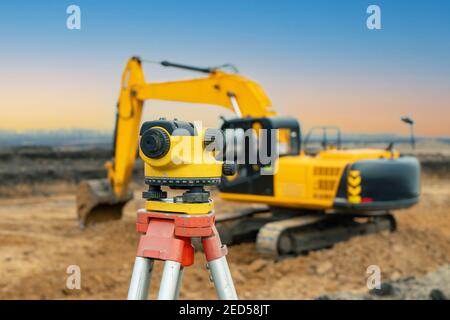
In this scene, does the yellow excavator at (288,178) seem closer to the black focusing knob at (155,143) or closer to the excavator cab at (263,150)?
the excavator cab at (263,150)

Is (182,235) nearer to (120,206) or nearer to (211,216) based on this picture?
(211,216)

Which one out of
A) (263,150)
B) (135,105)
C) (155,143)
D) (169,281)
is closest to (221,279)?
(169,281)

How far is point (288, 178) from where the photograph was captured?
876cm

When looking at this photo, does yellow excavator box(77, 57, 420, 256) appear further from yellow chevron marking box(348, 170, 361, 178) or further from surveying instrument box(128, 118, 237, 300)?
surveying instrument box(128, 118, 237, 300)

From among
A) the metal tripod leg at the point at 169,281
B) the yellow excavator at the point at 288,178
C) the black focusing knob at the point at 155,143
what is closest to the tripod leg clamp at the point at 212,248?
the metal tripod leg at the point at 169,281

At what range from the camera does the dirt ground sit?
22.8 ft

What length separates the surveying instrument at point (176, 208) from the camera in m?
2.69

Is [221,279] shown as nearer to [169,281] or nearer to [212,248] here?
[212,248]

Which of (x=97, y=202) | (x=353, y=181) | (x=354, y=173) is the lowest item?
(x=97, y=202)

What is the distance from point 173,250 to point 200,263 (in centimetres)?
545

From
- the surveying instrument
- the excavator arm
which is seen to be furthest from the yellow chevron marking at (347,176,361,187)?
the surveying instrument

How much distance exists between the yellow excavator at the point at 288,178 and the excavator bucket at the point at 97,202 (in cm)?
124
